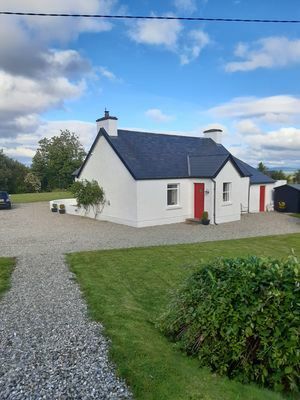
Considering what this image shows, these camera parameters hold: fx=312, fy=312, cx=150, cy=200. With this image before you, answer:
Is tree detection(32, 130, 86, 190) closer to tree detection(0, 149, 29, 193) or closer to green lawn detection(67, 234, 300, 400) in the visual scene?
tree detection(0, 149, 29, 193)

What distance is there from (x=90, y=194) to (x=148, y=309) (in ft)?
50.6

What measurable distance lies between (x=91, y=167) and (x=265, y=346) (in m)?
20.0

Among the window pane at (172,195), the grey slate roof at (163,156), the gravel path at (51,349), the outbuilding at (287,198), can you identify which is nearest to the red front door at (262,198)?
the outbuilding at (287,198)

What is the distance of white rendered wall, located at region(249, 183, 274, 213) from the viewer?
26.0 m

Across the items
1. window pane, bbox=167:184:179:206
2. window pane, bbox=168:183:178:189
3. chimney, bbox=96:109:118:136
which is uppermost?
chimney, bbox=96:109:118:136

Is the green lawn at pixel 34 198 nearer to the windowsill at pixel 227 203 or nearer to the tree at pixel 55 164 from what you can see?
the tree at pixel 55 164

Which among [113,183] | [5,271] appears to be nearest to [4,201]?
[113,183]

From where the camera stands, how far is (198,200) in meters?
20.7

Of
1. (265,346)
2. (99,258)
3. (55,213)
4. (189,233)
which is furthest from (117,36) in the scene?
(55,213)

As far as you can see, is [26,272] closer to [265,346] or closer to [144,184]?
[265,346]

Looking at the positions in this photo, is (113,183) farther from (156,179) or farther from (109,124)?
(109,124)

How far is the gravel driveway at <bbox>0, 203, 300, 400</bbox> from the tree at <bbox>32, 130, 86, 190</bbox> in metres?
45.7

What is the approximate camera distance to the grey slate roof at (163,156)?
64.1 feet

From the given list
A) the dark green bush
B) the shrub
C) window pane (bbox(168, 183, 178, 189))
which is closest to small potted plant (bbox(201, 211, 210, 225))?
window pane (bbox(168, 183, 178, 189))
